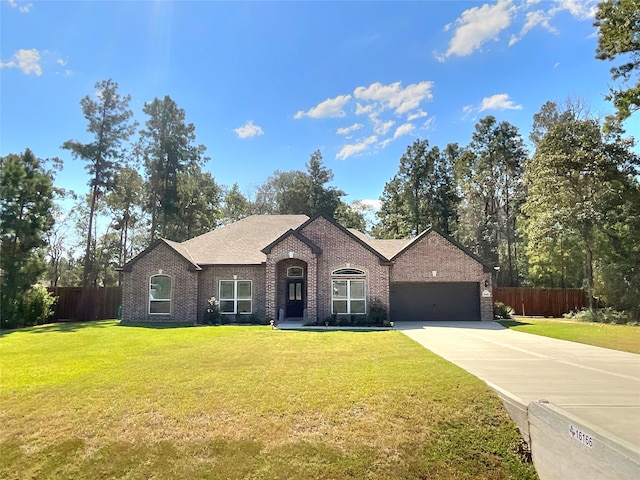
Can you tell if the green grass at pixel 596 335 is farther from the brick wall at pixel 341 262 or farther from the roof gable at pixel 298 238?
the roof gable at pixel 298 238

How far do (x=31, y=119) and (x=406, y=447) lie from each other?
59.0 ft

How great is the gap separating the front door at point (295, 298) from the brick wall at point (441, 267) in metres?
4.92

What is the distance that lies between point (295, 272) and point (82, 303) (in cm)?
1281

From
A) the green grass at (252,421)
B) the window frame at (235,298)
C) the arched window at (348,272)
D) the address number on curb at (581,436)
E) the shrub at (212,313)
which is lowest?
the green grass at (252,421)

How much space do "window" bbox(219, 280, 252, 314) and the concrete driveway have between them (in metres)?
8.73

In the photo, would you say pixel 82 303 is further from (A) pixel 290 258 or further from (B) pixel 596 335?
(B) pixel 596 335

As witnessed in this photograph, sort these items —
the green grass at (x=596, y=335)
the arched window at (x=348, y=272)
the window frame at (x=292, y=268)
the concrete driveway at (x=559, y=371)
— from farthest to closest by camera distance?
the window frame at (x=292, y=268) < the arched window at (x=348, y=272) < the green grass at (x=596, y=335) < the concrete driveway at (x=559, y=371)

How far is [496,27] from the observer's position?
1124 cm

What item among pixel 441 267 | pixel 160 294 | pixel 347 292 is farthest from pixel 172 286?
pixel 441 267

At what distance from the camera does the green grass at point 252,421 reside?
190 inches

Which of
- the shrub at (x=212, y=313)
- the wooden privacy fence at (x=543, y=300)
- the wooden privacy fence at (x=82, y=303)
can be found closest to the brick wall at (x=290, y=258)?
the shrub at (x=212, y=313)

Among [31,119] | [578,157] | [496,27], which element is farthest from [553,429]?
[578,157]

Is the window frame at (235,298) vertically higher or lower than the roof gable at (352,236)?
lower

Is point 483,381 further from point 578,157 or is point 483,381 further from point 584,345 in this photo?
point 578,157
